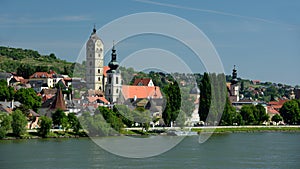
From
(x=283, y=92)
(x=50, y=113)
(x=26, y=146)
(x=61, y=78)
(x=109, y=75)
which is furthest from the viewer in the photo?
(x=283, y=92)

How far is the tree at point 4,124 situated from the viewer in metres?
29.7

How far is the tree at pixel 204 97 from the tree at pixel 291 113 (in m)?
12.8

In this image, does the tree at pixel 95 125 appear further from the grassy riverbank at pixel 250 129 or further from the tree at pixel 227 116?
the tree at pixel 227 116

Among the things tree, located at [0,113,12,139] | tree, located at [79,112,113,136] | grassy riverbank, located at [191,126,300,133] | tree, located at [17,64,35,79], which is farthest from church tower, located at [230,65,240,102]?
tree, located at [0,113,12,139]

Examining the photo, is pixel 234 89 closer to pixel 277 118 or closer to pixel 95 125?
pixel 277 118

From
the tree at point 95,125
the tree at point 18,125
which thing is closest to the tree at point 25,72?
the tree at point 95,125

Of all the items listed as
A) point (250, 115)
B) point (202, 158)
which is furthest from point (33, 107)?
point (202, 158)

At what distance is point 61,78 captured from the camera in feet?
Result: 224

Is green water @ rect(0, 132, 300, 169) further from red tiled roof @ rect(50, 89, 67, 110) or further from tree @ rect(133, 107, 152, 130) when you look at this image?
tree @ rect(133, 107, 152, 130)

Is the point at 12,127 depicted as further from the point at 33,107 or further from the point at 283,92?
the point at 283,92

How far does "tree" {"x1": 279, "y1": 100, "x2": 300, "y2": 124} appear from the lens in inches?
2031

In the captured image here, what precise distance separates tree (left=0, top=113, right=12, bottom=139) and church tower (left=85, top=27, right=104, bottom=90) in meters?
26.9

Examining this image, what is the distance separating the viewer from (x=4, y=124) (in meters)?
30.2

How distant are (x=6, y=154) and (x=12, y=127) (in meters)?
8.70
